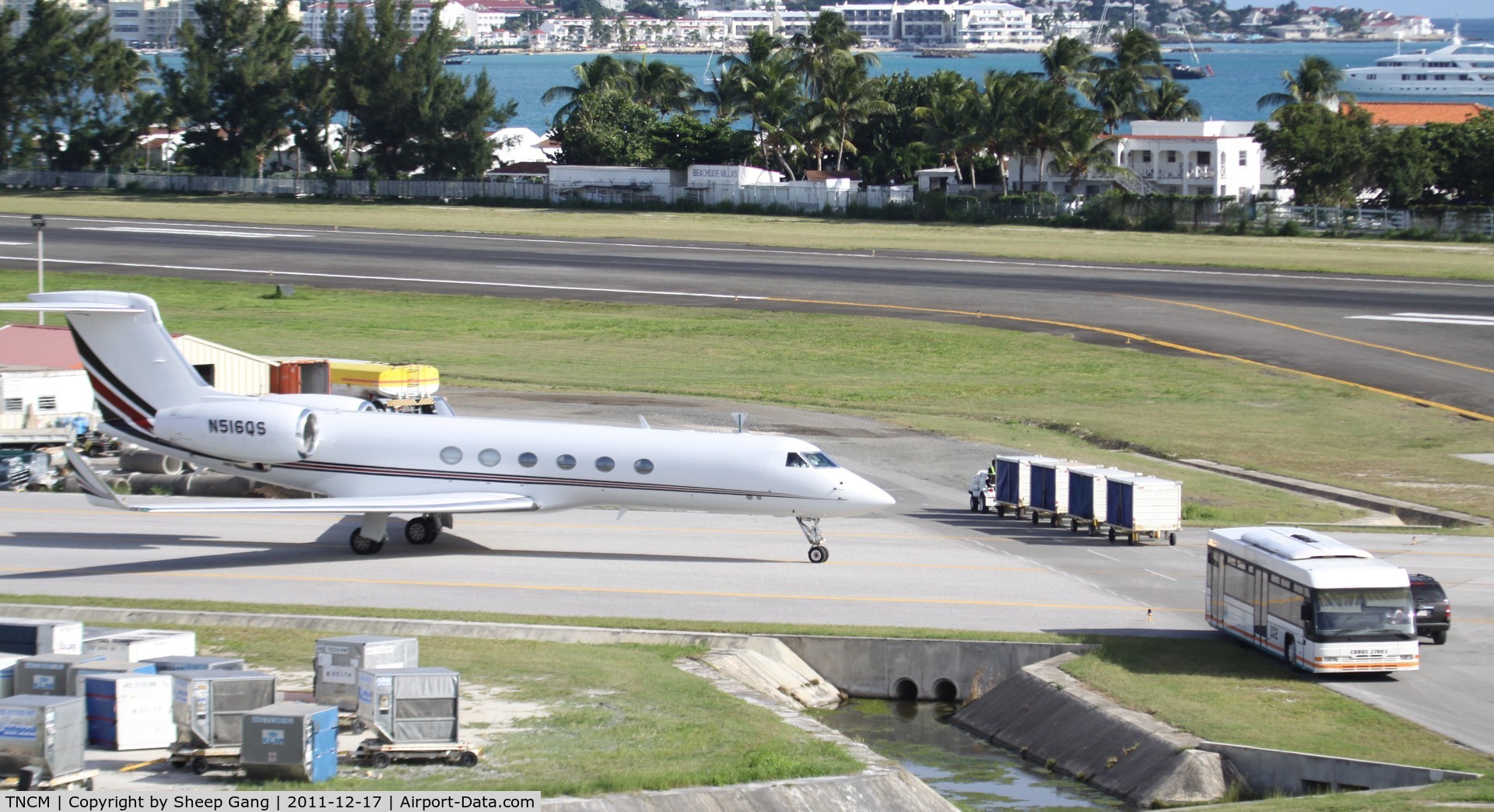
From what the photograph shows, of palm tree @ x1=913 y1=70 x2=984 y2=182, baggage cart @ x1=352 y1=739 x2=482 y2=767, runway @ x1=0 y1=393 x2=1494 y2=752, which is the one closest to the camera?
baggage cart @ x1=352 y1=739 x2=482 y2=767

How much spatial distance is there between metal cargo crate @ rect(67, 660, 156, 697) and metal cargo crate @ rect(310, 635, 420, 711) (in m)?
2.19

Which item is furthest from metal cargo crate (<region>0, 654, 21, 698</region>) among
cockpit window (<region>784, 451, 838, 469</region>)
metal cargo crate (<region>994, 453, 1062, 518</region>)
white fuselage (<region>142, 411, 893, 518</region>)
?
metal cargo crate (<region>994, 453, 1062, 518</region>)

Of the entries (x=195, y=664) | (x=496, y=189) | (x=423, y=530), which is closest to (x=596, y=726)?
(x=195, y=664)

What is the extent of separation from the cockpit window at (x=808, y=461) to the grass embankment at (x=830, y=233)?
63.0 m

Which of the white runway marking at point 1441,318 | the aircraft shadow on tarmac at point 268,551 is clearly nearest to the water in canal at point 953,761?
the aircraft shadow on tarmac at point 268,551

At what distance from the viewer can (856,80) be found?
402 feet

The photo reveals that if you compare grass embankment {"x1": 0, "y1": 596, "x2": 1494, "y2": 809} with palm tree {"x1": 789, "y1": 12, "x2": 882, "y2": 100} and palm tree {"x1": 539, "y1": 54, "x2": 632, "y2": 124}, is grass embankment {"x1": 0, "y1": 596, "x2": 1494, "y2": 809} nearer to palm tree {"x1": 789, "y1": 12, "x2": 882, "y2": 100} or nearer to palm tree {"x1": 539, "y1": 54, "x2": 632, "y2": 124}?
palm tree {"x1": 789, "y1": 12, "x2": 882, "y2": 100}

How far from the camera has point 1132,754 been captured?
22.7 metres

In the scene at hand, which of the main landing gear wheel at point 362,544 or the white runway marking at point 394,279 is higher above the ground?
the white runway marking at point 394,279

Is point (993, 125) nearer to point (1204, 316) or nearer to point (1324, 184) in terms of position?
point (1324, 184)

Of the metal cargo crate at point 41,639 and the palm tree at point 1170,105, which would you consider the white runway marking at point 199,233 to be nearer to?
the palm tree at point 1170,105

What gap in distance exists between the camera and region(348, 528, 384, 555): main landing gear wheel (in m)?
32.8

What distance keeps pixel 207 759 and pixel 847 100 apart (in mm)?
109081

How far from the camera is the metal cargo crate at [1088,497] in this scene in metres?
35.3
